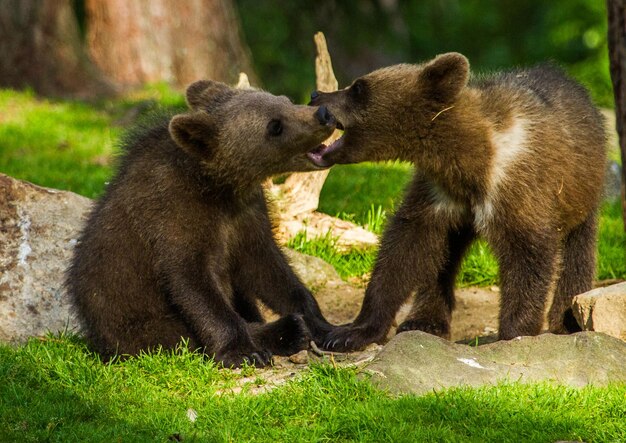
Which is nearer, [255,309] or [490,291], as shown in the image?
[255,309]

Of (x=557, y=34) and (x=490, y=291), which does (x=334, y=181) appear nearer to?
(x=490, y=291)

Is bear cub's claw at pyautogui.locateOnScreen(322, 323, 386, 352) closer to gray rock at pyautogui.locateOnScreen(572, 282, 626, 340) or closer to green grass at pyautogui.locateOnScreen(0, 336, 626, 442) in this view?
green grass at pyautogui.locateOnScreen(0, 336, 626, 442)

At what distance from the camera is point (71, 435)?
533cm

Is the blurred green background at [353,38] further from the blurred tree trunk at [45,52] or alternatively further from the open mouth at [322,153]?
the open mouth at [322,153]

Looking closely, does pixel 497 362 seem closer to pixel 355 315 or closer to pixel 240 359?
pixel 240 359

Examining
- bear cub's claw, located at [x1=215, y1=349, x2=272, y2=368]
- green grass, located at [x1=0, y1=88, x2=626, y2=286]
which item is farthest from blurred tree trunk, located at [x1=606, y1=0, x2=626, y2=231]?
bear cub's claw, located at [x1=215, y1=349, x2=272, y2=368]

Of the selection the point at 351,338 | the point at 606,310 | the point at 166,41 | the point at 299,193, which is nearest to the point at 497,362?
the point at 606,310

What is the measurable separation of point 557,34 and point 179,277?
49.4 ft

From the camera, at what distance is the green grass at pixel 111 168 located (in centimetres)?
896

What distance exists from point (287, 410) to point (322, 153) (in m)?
1.99

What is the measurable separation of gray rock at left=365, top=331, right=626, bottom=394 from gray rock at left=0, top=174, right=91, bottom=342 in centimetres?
243

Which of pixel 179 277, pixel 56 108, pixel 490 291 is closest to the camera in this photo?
pixel 179 277

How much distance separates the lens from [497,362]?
6.02 meters

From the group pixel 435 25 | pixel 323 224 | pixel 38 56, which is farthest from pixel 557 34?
pixel 323 224
